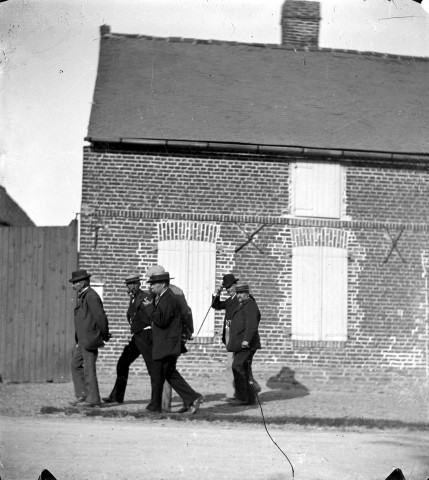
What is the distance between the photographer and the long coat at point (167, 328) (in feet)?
31.0

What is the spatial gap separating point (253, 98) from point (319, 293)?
2736mm

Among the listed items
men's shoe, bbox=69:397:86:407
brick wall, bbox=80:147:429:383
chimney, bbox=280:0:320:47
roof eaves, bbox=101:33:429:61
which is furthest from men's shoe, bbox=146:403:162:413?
chimney, bbox=280:0:320:47

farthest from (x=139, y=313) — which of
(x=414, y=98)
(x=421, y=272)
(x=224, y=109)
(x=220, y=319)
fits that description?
(x=414, y=98)

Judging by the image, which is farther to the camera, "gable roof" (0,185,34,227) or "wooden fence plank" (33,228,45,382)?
"wooden fence plank" (33,228,45,382)

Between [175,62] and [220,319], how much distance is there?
138 inches

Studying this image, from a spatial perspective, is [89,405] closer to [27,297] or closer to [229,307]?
[229,307]

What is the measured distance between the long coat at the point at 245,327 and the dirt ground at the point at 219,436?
0.70 m

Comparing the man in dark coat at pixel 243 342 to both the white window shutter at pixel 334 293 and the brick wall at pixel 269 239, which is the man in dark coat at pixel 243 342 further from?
the white window shutter at pixel 334 293

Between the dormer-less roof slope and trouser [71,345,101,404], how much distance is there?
135 inches

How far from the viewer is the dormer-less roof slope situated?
11.5 metres

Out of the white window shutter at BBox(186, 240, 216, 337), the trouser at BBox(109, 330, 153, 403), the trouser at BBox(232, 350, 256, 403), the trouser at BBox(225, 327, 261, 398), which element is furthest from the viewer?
the white window shutter at BBox(186, 240, 216, 337)

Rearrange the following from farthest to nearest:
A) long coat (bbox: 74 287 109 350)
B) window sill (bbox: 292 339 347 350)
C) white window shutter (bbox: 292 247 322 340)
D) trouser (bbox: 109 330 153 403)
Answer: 1. window sill (bbox: 292 339 347 350)
2. white window shutter (bbox: 292 247 322 340)
3. long coat (bbox: 74 287 109 350)
4. trouser (bbox: 109 330 153 403)

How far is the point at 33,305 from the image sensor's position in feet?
39.5

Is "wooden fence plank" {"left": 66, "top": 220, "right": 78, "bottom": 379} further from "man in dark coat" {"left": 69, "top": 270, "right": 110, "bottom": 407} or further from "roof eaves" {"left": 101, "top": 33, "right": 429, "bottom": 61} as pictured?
"roof eaves" {"left": 101, "top": 33, "right": 429, "bottom": 61}
